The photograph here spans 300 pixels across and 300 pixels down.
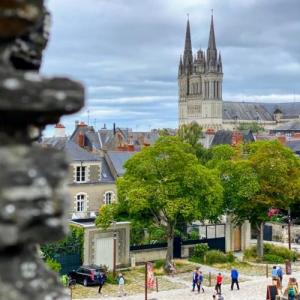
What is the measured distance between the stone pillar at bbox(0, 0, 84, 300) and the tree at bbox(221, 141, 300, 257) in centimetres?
3242

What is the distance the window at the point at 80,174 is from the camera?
39.9 metres

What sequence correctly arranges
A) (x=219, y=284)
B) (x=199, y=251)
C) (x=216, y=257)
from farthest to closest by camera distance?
(x=199, y=251) → (x=216, y=257) → (x=219, y=284)

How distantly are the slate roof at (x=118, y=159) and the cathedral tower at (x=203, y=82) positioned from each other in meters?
121

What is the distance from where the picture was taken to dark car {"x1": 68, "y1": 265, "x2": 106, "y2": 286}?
2820cm

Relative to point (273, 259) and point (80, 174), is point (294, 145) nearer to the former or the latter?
point (273, 259)

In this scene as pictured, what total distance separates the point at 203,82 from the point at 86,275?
475 ft

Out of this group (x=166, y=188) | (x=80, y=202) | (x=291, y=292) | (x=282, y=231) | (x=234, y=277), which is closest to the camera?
(x=291, y=292)

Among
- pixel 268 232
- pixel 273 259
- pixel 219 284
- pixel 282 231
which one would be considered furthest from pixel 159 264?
pixel 268 232

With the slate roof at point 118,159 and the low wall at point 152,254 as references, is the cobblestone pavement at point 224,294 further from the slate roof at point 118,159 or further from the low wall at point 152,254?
the slate roof at point 118,159

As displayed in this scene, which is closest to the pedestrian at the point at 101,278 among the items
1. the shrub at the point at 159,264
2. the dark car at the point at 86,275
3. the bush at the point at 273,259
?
the dark car at the point at 86,275

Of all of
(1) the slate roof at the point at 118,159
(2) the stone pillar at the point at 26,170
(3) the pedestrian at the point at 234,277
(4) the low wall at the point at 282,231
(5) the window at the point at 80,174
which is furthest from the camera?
(1) the slate roof at the point at 118,159

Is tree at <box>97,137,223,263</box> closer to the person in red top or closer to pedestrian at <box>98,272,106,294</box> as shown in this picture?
pedestrian at <box>98,272,106,294</box>

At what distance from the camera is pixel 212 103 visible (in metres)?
168

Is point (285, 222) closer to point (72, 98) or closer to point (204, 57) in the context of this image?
point (72, 98)
